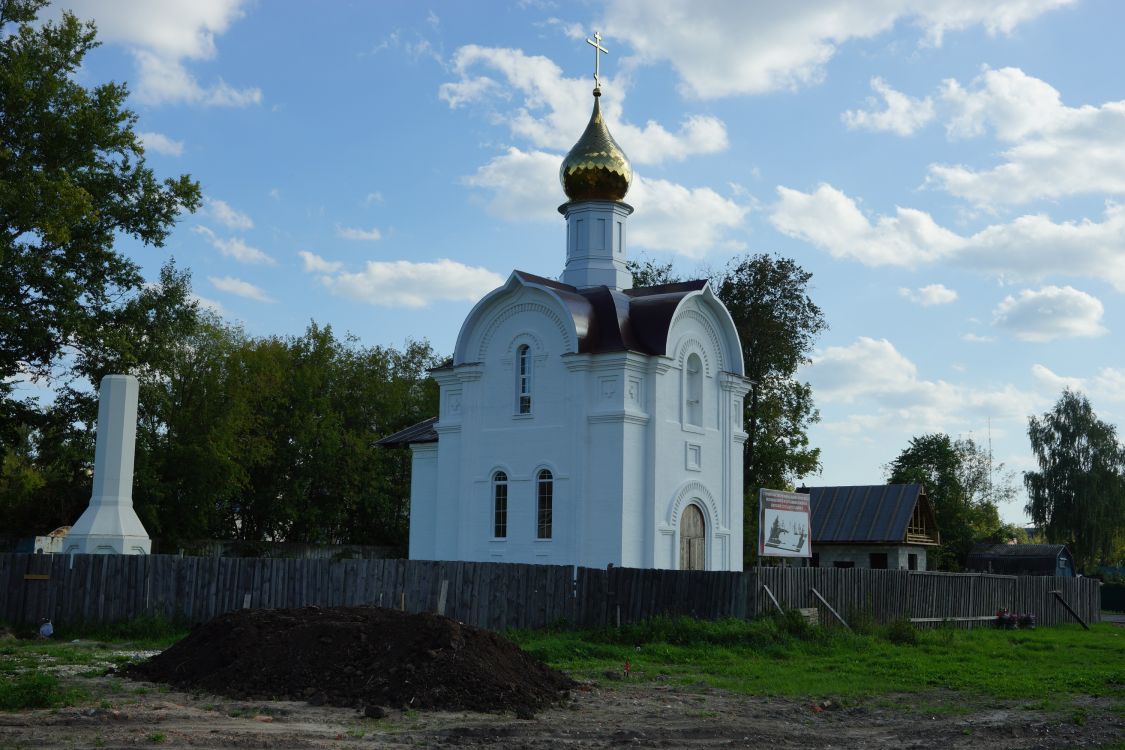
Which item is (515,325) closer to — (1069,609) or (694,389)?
(694,389)

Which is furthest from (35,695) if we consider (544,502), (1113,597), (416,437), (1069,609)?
(1113,597)

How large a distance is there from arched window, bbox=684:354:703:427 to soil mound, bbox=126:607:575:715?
14.4 metres

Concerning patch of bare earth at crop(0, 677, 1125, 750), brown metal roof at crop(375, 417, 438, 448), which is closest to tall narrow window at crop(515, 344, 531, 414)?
brown metal roof at crop(375, 417, 438, 448)

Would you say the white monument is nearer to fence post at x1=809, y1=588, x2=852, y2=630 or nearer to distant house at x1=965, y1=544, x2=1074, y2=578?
fence post at x1=809, y1=588, x2=852, y2=630

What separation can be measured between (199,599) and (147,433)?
18.1 m

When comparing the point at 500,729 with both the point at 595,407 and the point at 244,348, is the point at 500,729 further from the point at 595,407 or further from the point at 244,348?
the point at 244,348

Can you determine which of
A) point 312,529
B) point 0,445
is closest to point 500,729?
point 0,445

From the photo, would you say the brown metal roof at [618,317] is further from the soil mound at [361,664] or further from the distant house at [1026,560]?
the distant house at [1026,560]

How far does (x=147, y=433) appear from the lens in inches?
1389

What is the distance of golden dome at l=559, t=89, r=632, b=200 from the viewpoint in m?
28.7

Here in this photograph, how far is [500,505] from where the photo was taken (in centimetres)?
2627

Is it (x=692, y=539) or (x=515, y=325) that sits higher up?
(x=515, y=325)

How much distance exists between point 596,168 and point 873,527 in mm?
19597

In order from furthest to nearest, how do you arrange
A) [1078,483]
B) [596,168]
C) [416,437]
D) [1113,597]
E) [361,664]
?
[1078,483] < [1113,597] < [416,437] < [596,168] < [361,664]
